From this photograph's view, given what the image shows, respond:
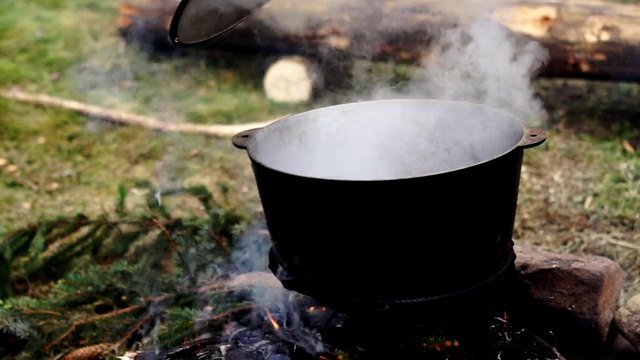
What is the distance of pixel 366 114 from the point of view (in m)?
2.43

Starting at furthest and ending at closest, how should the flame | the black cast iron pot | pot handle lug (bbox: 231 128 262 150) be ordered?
the flame
pot handle lug (bbox: 231 128 262 150)
the black cast iron pot

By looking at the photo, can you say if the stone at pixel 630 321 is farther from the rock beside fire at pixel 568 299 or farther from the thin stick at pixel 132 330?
the thin stick at pixel 132 330

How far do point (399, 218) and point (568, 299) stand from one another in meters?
1.19

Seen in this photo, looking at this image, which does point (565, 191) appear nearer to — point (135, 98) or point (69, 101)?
point (135, 98)

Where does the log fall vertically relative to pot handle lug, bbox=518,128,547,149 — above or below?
below

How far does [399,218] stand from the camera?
5.71 ft

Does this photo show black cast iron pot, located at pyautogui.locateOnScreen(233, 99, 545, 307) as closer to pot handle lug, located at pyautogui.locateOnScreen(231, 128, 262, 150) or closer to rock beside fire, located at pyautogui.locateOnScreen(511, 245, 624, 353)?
pot handle lug, located at pyautogui.locateOnScreen(231, 128, 262, 150)

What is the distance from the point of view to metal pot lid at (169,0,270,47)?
1958mm

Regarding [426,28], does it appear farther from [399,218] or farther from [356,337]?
[399,218]

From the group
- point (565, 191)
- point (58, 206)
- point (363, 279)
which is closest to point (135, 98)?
point (58, 206)

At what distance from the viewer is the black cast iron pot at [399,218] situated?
5.64 ft

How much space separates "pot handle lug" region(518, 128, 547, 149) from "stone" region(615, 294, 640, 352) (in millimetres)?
992

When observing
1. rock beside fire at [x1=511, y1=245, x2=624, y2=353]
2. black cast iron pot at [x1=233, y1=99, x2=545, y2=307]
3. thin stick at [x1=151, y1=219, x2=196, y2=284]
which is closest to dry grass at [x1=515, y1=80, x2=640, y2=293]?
rock beside fire at [x1=511, y1=245, x2=624, y2=353]

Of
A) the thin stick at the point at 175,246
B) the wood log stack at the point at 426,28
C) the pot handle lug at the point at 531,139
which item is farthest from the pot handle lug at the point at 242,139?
the wood log stack at the point at 426,28
